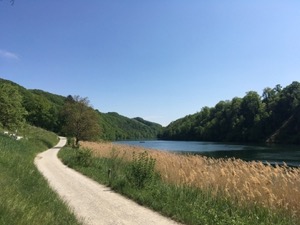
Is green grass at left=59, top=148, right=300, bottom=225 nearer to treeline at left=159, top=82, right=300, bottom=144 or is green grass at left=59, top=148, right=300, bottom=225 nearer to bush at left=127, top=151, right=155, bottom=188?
bush at left=127, top=151, right=155, bottom=188

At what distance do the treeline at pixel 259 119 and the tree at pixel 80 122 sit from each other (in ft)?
221

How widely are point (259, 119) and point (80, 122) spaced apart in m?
83.2

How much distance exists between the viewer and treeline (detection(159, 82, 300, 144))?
118525mm

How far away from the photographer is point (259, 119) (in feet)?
422

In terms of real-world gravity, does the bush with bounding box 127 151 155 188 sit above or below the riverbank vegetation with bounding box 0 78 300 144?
below

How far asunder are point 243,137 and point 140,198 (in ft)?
397

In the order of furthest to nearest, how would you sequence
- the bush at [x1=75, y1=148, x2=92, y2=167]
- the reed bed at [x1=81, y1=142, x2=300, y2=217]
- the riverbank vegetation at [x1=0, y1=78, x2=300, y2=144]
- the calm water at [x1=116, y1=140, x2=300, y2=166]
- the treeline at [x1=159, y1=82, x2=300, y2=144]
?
the treeline at [x1=159, y1=82, x2=300, y2=144], the riverbank vegetation at [x1=0, y1=78, x2=300, y2=144], the calm water at [x1=116, y1=140, x2=300, y2=166], the bush at [x1=75, y1=148, x2=92, y2=167], the reed bed at [x1=81, y1=142, x2=300, y2=217]

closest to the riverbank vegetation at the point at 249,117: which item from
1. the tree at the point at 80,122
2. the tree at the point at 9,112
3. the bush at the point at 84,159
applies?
the tree at the point at 80,122

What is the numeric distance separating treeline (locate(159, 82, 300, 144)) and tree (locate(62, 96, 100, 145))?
67.5 metres

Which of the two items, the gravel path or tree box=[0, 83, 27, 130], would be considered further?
tree box=[0, 83, 27, 130]

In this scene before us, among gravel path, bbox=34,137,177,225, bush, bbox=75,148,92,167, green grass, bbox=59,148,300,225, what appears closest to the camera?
green grass, bbox=59,148,300,225

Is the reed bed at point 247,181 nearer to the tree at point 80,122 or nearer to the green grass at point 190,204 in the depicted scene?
the green grass at point 190,204

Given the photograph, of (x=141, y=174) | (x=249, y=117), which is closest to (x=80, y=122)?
(x=141, y=174)

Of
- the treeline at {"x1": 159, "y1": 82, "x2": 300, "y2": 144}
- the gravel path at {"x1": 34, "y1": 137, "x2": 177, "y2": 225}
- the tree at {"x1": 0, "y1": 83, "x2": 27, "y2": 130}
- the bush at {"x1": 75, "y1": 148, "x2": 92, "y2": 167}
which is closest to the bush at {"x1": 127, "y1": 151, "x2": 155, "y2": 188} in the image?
the gravel path at {"x1": 34, "y1": 137, "x2": 177, "y2": 225}
